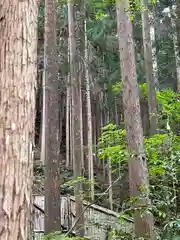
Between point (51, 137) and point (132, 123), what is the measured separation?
2.74 metres

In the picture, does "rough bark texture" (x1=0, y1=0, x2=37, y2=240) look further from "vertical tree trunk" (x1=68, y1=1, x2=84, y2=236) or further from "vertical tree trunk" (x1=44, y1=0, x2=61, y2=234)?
"vertical tree trunk" (x1=68, y1=1, x2=84, y2=236)

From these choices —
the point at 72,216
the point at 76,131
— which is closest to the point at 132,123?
the point at 76,131

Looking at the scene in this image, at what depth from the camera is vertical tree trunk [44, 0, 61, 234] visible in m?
8.37

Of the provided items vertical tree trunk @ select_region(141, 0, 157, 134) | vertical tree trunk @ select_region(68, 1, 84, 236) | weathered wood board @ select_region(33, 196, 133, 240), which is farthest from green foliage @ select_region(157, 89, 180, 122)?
weathered wood board @ select_region(33, 196, 133, 240)

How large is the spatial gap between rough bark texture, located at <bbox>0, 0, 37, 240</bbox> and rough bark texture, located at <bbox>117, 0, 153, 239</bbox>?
3.38 meters

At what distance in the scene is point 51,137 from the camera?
865 centimetres

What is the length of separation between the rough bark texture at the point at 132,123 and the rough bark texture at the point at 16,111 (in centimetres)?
338

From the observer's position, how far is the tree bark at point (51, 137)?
329 inches

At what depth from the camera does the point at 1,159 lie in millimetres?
2562

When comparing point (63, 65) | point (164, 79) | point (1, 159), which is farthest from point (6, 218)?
point (164, 79)

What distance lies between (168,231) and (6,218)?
243 centimetres

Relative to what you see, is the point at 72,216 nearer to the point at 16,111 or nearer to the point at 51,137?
the point at 51,137

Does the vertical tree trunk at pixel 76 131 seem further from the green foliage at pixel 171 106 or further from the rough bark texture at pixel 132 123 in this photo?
the rough bark texture at pixel 132 123

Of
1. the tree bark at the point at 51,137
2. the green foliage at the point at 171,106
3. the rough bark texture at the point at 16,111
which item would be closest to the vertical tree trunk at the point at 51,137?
the tree bark at the point at 51,137
